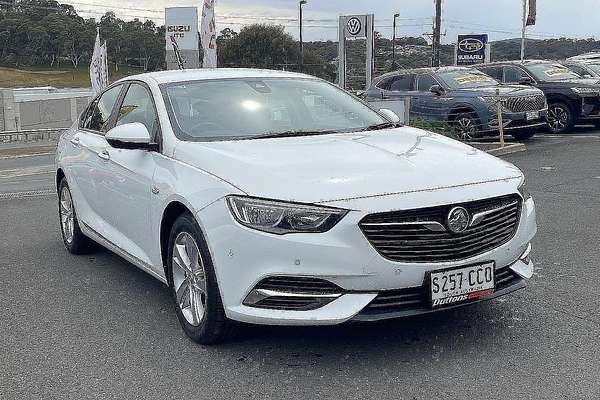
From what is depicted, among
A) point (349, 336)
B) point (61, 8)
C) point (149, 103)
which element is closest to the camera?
point (349, 336)

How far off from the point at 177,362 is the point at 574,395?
6.78 feet

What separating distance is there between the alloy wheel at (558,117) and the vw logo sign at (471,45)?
14.2 m

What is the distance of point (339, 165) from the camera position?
4.13 m

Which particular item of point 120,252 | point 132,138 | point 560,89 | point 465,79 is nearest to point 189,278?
point 132,138

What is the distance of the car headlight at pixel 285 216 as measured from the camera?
12.3 ft

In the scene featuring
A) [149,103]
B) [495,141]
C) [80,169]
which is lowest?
[495,141]

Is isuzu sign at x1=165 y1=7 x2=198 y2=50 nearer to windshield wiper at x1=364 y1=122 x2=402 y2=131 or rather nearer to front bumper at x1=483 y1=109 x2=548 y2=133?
front bumper at x1=483 y1=109 x2=548 y2=133

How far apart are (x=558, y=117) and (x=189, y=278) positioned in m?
14.4

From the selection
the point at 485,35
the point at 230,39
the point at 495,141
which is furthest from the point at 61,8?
the point at 495,141

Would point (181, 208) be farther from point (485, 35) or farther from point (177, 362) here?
point (485, 35)

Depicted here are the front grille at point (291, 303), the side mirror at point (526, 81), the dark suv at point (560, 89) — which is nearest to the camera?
the front grille at point (291, 303)

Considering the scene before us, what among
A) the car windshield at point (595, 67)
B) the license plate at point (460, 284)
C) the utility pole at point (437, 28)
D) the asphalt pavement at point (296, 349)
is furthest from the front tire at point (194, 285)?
the utility pole at point (437, 28)

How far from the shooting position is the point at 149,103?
5355mm

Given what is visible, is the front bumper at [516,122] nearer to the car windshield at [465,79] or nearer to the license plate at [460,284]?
the car windshield at [465,79]
